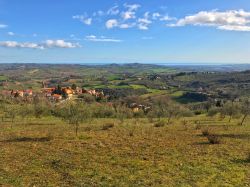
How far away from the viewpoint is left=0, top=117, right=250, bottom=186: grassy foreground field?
553 inches

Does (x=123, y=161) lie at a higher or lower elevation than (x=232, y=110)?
higher

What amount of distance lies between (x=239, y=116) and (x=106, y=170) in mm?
33799

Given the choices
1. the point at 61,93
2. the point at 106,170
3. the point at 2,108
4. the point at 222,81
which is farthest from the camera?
the point at 222,81

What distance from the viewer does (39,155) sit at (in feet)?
62.4

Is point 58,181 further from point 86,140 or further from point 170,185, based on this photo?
point 86,140

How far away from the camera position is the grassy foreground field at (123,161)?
46.1 feet

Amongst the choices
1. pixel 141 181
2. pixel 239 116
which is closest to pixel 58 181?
pixel 141 181

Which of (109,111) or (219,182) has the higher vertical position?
(219,182)

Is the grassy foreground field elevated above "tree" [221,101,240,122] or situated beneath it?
elevated above

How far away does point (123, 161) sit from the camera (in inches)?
688

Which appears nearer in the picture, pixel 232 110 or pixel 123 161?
pixel 123 161

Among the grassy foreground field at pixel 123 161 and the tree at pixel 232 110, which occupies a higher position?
the grassy foreground field at pixel 123 161

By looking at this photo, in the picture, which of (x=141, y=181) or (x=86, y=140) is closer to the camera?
(x=141, y=181)

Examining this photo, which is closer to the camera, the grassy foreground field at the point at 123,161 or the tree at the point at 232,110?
the grassy foreground field at the point at 123,161
